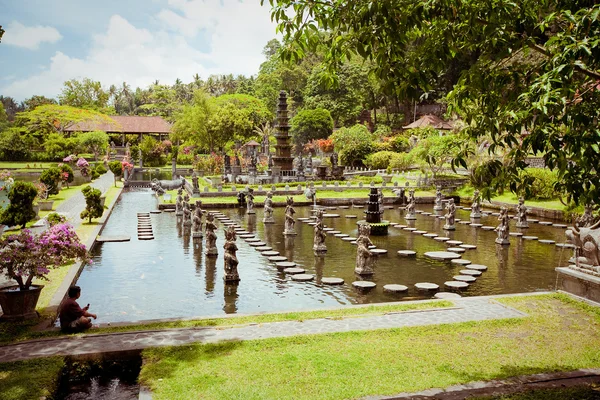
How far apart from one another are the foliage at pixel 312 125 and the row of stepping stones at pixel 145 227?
1603 inches

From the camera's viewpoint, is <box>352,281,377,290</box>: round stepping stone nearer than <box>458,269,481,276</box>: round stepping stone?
Yes

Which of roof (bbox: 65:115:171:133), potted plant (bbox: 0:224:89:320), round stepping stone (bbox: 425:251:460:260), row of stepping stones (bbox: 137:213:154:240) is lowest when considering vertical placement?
round stepping stone (bbox: 425:251:460:260)

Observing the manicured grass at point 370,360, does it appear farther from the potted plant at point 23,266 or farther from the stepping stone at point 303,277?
the stepping stone at point 303,277

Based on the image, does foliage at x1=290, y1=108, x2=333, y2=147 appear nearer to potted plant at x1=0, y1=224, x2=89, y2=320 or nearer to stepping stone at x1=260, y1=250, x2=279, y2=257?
stepping stone at x1=260, y1=250, x2=279, y2=257

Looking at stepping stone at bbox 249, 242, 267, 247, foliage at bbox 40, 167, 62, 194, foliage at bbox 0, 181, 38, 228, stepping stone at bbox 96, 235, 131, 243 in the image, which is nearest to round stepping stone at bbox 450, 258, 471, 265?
stepping stone at bbox 249, 242, 267, 247

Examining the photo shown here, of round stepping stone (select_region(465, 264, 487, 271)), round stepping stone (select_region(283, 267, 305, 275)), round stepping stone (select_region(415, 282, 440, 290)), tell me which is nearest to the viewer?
round stepping stone (select_region(415, 282, 440, 290))

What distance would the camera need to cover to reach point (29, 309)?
10102 millimetres

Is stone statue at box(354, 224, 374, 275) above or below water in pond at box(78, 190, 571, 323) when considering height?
above

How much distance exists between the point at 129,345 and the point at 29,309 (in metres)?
2.87

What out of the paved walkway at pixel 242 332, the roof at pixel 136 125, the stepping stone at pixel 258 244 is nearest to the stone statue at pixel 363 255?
the paved walkway at pixel 242 332

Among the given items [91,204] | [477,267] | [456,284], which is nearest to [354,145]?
[91,204]

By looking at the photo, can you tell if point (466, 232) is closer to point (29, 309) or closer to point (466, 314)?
point (466, 314)

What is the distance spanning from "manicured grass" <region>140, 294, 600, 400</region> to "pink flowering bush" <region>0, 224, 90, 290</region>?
3.41 m

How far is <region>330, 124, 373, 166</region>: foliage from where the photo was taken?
5419 centimetres
